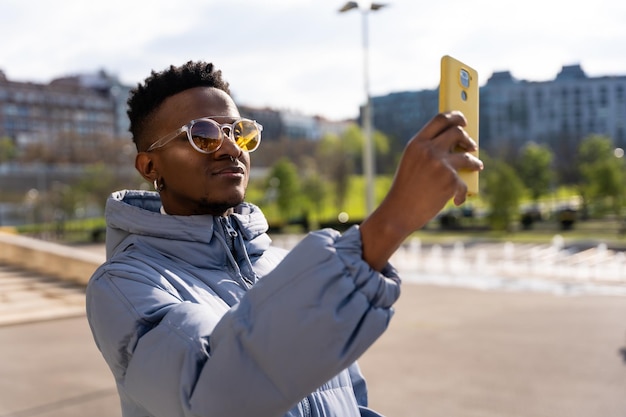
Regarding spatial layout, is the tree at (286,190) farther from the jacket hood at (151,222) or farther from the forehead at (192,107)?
the forehead at (192,107)

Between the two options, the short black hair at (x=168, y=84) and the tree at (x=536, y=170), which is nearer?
the short black hair at (x=168, y=84)

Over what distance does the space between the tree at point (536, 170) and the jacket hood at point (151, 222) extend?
40154mm

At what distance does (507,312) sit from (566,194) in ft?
123

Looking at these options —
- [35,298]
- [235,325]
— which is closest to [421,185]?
[235,325]

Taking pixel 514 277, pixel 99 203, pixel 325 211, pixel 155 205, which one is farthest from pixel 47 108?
pixel 155 205

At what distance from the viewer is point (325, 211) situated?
48.0m

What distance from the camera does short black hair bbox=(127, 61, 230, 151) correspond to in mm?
1280

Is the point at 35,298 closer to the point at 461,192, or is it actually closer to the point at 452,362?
the point at 452,362

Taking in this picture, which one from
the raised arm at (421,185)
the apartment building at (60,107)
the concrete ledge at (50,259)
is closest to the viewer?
the raised arm at (421,185)

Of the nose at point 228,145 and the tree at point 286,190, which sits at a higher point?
the nose at point 228,145

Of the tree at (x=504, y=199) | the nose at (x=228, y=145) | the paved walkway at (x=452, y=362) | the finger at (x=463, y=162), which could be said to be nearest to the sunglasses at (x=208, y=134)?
the nose at (x=228, y=145)

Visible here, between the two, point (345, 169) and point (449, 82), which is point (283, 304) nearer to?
point (449, 82)

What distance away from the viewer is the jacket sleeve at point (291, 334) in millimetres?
A: 825

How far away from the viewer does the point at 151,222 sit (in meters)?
1.24
